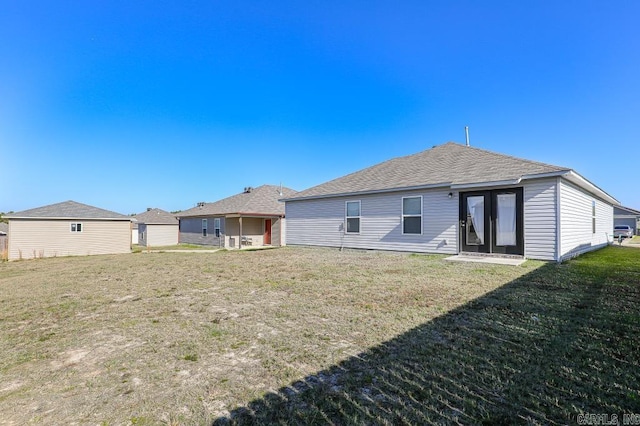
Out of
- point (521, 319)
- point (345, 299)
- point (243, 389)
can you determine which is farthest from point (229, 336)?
point (521, 319)

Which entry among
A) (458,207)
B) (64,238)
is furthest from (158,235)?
(458,207)

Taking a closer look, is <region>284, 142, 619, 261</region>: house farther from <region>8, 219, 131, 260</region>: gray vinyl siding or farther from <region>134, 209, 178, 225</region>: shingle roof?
<region>134, 209, 178, 225</region>: shingle roof

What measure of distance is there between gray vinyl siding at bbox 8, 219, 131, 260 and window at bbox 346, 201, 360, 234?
15.0 metres

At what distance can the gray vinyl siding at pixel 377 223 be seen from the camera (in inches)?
423

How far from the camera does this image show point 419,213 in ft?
37.5

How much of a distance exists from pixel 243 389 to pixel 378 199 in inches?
430

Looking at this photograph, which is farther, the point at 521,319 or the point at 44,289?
the point at 44,289

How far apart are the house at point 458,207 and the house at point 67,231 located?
1253 cm

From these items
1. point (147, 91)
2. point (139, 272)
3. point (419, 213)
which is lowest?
point (139, 272)

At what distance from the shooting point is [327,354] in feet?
9.89

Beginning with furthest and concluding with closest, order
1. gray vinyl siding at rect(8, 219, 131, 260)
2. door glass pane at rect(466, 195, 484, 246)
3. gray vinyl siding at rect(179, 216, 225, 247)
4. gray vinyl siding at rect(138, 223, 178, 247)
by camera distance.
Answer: gray vinyl siding at rect(138, 223, 178, 247) < gray vinyl siding at rect(179, 216, 225, 247) < gray vinyl siding at rect(8, 219, 131, 260) < door glass pane at rect(466, 195, 484, 246)

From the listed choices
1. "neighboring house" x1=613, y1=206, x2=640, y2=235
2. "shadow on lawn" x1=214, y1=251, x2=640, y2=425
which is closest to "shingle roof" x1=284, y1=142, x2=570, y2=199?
"shadow on lawn" x1=214, y1=251, x2=640, y2=425

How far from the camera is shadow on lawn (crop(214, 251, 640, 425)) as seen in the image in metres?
1.99

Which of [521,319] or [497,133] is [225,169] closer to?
[497,133]
